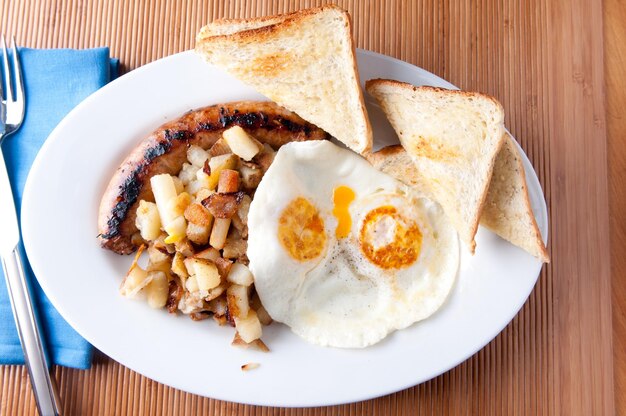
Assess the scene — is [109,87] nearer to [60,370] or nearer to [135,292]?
[135,292]

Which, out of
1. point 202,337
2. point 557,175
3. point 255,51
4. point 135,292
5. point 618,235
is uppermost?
point 255,51

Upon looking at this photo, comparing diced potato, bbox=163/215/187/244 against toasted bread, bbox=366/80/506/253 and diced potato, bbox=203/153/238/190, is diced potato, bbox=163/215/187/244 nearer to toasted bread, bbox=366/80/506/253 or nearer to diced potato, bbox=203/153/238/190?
diced potato, bbox=203/153/238/190

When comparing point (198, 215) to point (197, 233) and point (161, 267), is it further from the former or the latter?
point (161, 267)

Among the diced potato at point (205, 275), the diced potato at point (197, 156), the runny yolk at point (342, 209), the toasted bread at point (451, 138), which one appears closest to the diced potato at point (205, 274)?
the diced potato at point (205, 275)

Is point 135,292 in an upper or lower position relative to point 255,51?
lower

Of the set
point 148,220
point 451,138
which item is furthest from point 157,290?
point 451,138

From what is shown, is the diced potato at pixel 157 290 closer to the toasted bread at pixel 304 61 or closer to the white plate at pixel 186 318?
the white plate at pixel 186 318

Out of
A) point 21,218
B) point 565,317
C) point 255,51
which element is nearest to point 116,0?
point 255,51
